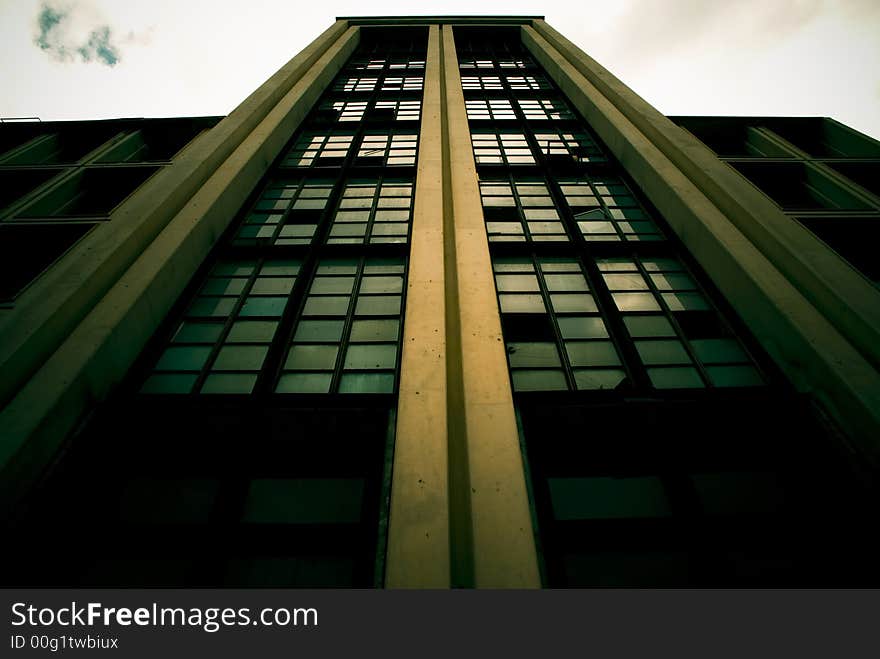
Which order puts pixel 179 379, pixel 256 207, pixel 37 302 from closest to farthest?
pixel 37 302 → pixel 179 379 → pixel 256 207

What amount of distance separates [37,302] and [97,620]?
16.8 ft

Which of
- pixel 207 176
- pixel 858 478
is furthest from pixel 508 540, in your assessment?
pixel 207 176

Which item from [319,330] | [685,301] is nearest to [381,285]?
[319,330]

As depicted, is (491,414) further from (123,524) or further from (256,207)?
(256,207)

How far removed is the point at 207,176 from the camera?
32.6ft

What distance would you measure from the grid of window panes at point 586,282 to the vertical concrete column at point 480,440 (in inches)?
44.0

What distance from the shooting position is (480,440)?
15.8 ft

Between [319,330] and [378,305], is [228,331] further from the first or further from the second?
[378,305]

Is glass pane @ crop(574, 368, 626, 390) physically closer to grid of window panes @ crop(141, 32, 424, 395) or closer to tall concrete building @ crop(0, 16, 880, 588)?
tall concrete building @ crop(0, 16, 880, 588)

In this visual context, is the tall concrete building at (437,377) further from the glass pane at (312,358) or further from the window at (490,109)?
the window at (490,109)

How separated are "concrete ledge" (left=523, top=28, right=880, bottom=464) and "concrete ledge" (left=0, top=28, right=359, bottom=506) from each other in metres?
10.3

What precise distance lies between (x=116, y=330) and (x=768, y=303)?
10.5m

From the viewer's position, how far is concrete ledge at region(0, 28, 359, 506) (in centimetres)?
475

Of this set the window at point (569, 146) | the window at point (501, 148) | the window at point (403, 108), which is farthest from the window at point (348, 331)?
the window at point (403, 108)
